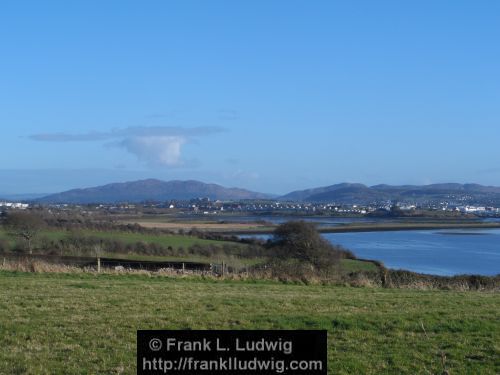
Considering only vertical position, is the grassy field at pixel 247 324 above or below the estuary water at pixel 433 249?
above

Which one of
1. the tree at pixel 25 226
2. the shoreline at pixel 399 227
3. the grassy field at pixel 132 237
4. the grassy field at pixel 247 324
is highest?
the tree at pixel 25 226

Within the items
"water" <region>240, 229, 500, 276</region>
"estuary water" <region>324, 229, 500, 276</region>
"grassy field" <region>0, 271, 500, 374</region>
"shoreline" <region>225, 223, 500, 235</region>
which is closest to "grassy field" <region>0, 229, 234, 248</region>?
"water" <region>240, 229, 500, 276</region>

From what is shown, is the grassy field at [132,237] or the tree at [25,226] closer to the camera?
the tree at [25,226]

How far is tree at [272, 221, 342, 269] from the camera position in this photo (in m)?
35.4

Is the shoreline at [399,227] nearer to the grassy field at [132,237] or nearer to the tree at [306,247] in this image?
the grassy field at [132,237]

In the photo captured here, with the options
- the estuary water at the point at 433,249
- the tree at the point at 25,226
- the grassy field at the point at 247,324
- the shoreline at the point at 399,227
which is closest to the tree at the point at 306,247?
the estuary water at the point at 433,249

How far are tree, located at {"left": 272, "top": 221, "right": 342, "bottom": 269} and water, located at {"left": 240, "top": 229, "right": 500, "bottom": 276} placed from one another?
749 centimetres

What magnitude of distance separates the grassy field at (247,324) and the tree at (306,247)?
61.6ft

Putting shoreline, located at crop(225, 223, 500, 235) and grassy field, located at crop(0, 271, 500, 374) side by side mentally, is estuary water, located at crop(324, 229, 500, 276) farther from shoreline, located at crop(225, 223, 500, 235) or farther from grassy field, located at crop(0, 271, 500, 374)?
grassy field, located at crop(0, 271, 500, 374)

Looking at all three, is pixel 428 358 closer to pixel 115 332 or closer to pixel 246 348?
pixel 246 348

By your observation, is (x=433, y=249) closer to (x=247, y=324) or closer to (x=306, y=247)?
(x=306, y=247)

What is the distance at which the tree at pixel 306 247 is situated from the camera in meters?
35.4

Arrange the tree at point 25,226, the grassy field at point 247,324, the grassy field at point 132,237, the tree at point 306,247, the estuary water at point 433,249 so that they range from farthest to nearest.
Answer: the grassy field at point 132,237
the tree at point 25,226
the estuary water at point 433,249
the tree at point 306,247
the grassy field at point 247,324

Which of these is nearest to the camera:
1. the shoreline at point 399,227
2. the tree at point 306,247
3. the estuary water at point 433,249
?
the tree at point 306,247
